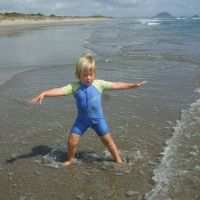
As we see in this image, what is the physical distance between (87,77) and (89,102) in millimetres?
340

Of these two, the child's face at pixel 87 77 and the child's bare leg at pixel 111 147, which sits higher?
the child's face at pixel 87 77

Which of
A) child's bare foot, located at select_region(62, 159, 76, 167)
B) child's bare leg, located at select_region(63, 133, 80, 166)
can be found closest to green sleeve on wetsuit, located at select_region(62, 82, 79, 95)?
child's bare leg, located at select_region(63, 133, 80, 166)

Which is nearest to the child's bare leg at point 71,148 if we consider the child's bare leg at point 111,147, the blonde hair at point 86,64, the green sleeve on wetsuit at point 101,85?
the child's bare leg at point 111,147

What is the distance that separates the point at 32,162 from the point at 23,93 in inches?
157

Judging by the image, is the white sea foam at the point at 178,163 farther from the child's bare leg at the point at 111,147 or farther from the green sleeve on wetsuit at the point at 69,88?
the green sleeve on wetsuit at the point at 69,88

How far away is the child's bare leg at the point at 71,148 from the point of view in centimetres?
494

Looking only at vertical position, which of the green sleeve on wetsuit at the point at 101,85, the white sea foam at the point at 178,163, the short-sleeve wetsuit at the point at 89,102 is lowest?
the white sea foam at the point at 178,163

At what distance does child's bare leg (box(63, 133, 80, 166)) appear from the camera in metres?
4.94

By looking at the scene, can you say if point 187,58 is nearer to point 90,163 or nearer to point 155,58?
point 155,58

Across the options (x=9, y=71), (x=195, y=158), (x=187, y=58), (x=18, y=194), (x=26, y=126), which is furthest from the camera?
(x=187, y=58)

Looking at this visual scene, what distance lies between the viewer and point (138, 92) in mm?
8523

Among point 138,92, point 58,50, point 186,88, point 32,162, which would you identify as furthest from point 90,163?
point 58,50

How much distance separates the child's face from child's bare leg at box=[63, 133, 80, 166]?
72 cm

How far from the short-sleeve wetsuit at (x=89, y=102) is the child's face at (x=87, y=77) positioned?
87 millimetres
